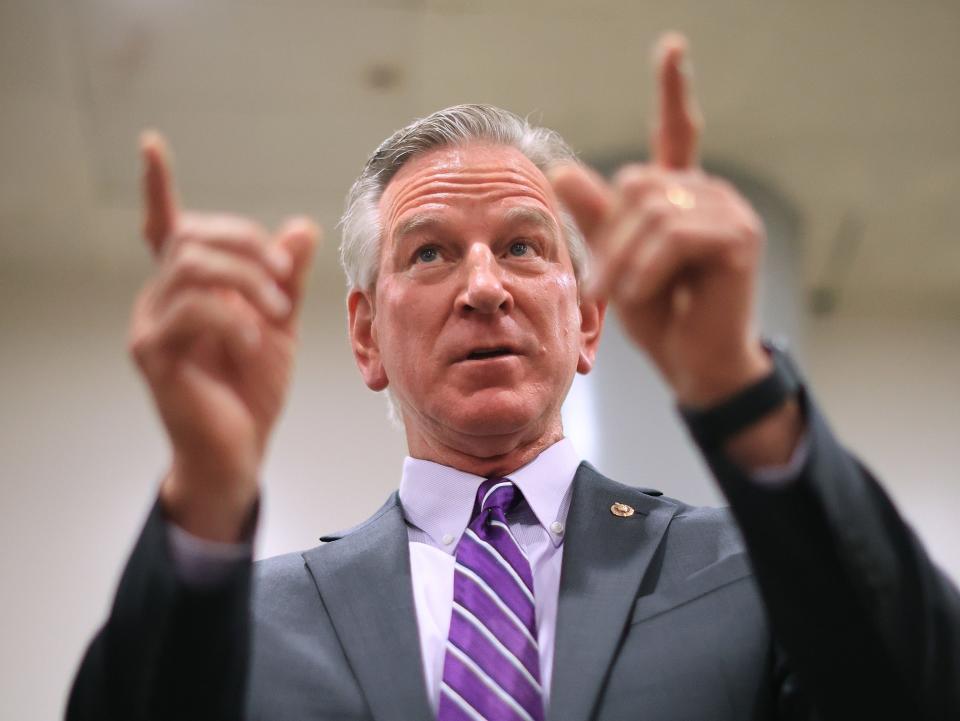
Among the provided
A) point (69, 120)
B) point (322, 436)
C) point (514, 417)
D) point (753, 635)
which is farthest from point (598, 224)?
point (322, 436)

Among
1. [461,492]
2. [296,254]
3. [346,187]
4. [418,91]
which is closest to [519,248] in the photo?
[461,492]

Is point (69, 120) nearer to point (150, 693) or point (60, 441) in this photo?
point (60, 441)

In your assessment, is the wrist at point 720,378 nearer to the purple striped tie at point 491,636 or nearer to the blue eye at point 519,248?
the purple striped tie at point 491,636

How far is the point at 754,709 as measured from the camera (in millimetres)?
1297

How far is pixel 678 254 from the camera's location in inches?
38.7

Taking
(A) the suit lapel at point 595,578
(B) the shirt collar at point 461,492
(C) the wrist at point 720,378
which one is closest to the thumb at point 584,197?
(C) the wrist at point 720,378

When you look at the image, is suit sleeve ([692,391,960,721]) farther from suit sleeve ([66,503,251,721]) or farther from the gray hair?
the gray hair

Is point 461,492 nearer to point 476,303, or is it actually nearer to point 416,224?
point 476,303

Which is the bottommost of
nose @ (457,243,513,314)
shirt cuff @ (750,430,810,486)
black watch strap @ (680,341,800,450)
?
shirt cuff @ (750,430,810,486)

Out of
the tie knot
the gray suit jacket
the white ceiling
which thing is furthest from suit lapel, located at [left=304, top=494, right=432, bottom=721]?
the white ceiling

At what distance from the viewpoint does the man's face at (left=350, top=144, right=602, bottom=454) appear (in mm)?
1705

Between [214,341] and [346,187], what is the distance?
365cm

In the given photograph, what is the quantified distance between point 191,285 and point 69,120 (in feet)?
11.1

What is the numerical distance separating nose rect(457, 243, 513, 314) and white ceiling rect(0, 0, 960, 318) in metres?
2.17
